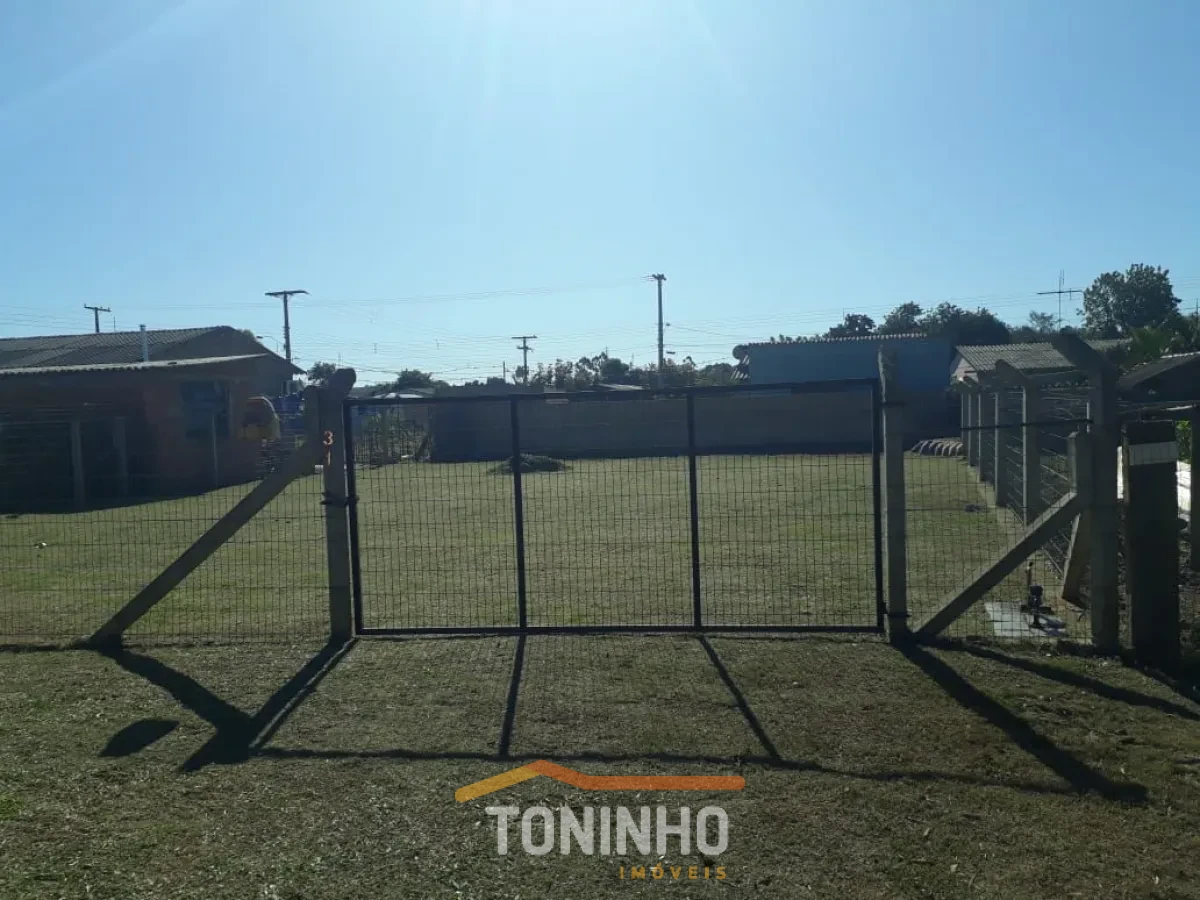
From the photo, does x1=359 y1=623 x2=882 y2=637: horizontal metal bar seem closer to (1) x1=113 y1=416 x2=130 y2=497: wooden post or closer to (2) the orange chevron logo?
(2) the orange chevron logo

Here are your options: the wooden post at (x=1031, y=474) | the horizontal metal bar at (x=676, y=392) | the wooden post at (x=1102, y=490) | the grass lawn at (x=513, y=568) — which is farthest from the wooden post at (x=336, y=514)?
the wooden post at (x=1031, y=474)

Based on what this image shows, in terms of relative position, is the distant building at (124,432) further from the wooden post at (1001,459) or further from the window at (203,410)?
the wooden post at (1001,459)

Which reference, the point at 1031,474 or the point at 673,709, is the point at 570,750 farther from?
the point at 1031,474

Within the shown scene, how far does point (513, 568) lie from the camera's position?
416 inches

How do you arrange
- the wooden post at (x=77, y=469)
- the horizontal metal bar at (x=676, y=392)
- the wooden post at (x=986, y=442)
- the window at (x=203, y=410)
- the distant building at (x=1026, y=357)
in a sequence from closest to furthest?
1. the horizontal metal bar at (x=676, y=392)
2. the wooden post at (x=986, y=442)
3. the distant building at (x=1026, y=357)
4. the wooden post at (x=77, y=469)
5. the window at (x=203, y=410)

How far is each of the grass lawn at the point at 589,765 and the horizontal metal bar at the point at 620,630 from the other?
144 millimetres

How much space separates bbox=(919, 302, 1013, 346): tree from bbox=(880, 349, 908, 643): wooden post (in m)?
50.6

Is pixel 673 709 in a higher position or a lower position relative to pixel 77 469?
lower

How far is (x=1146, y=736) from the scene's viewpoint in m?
4.98

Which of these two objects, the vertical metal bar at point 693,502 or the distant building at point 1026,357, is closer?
the vertical metal bar at point 693,502

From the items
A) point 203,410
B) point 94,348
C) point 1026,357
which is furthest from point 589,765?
point 94,348

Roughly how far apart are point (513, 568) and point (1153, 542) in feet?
20.3

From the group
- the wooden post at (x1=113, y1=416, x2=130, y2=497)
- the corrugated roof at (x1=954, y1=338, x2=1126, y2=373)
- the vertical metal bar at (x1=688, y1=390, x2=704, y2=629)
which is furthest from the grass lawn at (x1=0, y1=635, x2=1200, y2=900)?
the wooden post at (x1=113, y1=416, x2=130, y2=497)

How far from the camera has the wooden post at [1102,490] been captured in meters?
6.47
